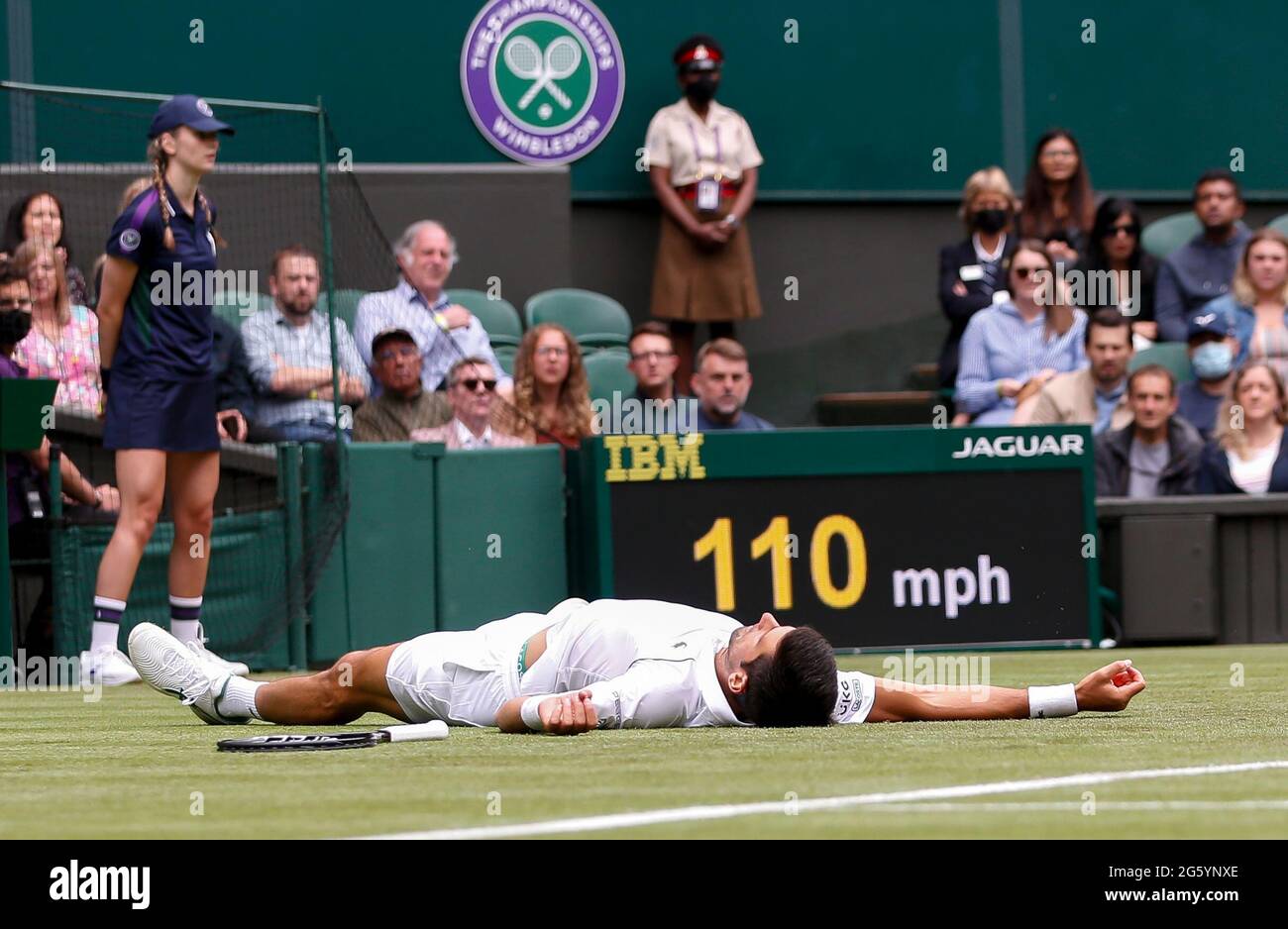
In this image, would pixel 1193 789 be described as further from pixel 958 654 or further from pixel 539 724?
pixel 958 654

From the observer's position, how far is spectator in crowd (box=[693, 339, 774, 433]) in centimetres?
1160

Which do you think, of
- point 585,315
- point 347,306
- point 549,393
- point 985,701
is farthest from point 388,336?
point 985,701

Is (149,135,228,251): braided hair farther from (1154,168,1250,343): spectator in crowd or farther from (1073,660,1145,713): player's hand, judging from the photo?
(1154,168,1250,343): spectator in crowd

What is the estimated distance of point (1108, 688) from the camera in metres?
6.61

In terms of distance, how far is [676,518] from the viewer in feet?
35.9

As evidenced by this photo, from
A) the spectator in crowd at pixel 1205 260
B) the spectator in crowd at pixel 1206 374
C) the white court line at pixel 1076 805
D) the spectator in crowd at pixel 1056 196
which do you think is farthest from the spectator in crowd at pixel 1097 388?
A: the white court line at pixel 1076 805

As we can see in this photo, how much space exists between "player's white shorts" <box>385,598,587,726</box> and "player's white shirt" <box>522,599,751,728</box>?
0.10 metres

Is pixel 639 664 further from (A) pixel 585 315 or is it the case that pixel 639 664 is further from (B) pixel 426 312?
(A) pixel 585 315

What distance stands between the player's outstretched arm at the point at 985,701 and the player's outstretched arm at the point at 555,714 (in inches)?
43.3

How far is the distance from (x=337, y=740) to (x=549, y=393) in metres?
5.60

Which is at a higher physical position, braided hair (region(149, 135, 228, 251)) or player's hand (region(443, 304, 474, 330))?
braided hair (region(149, 135, 228, 251))

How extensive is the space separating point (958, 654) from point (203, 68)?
669cm

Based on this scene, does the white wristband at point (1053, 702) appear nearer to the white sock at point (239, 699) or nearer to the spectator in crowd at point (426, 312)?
the white sock at point (239, 699)

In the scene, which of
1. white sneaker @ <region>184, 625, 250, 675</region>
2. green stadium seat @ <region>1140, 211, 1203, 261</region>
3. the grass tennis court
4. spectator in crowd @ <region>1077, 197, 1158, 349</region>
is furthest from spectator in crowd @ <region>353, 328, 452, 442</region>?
green stadium seat @ <region>1140, 211, 1203, 261</region>
